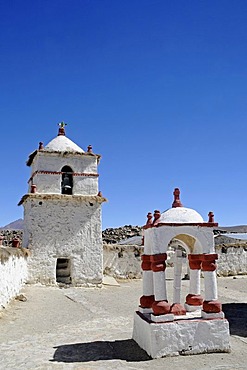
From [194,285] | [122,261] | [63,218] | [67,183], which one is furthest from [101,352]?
[122,261]

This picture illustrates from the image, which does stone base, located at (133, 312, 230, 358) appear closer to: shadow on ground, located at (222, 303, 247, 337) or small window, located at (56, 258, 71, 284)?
shadow on ground, located at (222, 303, 247, 337)

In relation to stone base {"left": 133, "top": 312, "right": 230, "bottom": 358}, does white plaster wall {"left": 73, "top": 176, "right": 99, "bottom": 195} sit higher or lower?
higher

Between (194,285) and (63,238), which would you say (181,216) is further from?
(63,238)

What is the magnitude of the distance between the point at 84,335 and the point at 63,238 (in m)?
8.93

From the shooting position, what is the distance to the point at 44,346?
7.17 metres

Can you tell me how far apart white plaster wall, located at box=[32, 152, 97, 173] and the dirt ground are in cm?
576

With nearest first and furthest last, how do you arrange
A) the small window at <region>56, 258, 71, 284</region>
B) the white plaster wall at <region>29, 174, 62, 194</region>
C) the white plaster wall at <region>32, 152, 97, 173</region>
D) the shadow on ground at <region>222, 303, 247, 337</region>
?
the shadow on ground at <region>222, 303, 247, 337</region>
the white plaster wall at <region>29, 174, 62, 194</region>
the small window at <region>56, 258, 71, 284</region>
the white plaster wall at <region>32, 152, 97, 173</region>

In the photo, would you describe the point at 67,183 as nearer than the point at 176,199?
No

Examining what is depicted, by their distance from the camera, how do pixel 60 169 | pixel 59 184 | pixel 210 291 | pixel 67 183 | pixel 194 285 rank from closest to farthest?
pixel 210 291 → pixel 194 285 → pixel 59 184 → pixel 60 169 → pixel 67 183

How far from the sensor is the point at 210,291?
6816mm

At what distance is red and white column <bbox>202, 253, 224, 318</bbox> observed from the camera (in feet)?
21.9

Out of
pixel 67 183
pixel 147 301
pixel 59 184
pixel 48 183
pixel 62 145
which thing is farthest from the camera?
pixel 62 145

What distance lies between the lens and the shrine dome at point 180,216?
275 inches

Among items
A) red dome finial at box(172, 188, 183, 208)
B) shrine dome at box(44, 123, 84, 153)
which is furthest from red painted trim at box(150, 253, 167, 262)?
shrine dome at box(44, 123, 84, 153)
